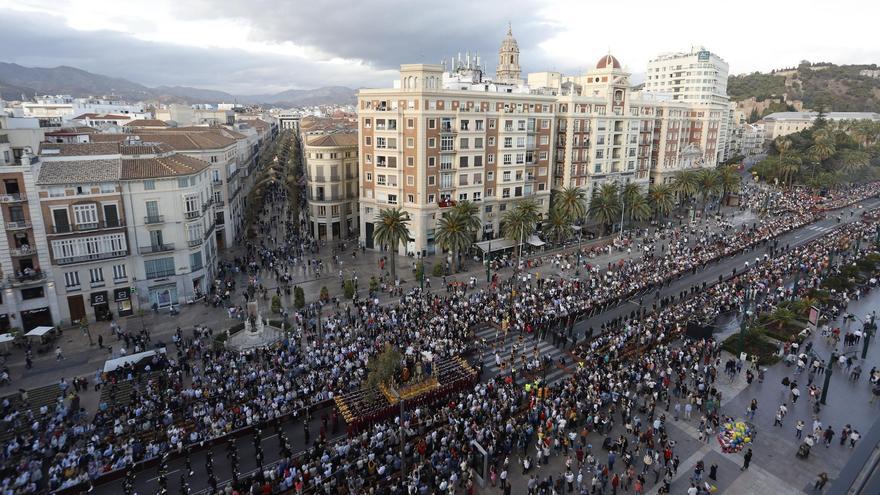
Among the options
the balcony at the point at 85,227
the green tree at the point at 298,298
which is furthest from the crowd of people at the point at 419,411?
the balcony at the point at 85,227

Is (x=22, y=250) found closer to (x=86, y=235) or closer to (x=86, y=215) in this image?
(x=86, y=235)

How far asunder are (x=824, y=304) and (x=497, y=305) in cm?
3160

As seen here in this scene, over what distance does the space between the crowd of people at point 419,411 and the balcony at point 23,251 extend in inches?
478

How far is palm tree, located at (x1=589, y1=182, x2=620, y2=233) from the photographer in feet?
237

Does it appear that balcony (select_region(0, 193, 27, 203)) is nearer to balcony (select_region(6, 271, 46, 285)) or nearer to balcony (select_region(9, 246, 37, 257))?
balcony (select_region(9, 246, 37, 257))

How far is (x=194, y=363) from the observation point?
36.7m

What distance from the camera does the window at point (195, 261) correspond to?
156 ft

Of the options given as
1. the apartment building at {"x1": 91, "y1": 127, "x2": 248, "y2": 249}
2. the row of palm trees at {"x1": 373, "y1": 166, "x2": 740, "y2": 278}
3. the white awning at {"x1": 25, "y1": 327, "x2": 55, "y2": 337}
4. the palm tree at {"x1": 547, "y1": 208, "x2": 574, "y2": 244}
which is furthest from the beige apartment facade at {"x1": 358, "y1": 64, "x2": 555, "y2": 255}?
the white awning at {"x1": 25, "y1": 327, "x2": 55, "y2": 337}

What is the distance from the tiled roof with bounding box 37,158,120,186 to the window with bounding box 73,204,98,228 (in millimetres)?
2082

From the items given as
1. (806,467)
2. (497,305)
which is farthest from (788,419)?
(497,305)

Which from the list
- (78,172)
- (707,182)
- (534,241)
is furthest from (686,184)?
(78,172)

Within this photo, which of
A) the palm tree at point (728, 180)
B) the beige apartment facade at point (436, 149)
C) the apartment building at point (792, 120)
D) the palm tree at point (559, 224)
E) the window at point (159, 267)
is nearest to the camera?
the window at point (159, 267)

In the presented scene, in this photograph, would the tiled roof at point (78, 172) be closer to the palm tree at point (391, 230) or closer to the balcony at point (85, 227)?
the balcony at point (85, 227)

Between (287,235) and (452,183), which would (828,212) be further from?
(287,235)
